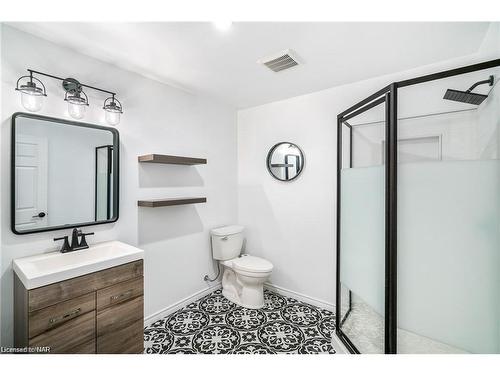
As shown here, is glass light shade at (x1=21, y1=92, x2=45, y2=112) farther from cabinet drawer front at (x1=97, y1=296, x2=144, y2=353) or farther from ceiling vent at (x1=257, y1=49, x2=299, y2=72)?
ceiling vent at (x1=257, y1=49, x2=299, y2=72)

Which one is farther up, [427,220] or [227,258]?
[427,220]

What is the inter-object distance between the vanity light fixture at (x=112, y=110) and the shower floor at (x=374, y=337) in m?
2.41

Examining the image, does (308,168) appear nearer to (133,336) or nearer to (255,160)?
(255,160)

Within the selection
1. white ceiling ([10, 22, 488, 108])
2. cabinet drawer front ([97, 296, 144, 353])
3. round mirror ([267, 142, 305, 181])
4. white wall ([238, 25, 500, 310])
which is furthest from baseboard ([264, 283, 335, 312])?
white ceiling ([10, 22, 488, 108])

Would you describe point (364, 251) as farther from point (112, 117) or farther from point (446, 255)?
point (112, 117)

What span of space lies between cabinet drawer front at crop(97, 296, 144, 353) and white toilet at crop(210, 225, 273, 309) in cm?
104

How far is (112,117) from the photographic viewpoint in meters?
1.80

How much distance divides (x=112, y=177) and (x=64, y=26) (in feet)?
3.35

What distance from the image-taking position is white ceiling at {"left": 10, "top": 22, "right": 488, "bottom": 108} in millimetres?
1410

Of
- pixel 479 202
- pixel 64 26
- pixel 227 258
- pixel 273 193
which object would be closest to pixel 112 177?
pixel 64 26

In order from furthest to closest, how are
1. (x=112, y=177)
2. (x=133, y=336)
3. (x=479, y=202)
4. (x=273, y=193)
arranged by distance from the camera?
(x=273, y=193) < (x=112, y=177) < (x=133, y=336) < (x=479, y=202)

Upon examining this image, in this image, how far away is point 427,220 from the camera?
1.16 meters

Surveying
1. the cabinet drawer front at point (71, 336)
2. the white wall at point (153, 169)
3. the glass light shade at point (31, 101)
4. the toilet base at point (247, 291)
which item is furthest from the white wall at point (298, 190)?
the glass light shade at point (31, 101)

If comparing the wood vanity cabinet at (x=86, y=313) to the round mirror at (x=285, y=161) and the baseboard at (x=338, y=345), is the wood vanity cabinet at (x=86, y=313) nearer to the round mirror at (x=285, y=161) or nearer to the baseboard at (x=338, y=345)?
the baseboard at (x=338, y=345)
